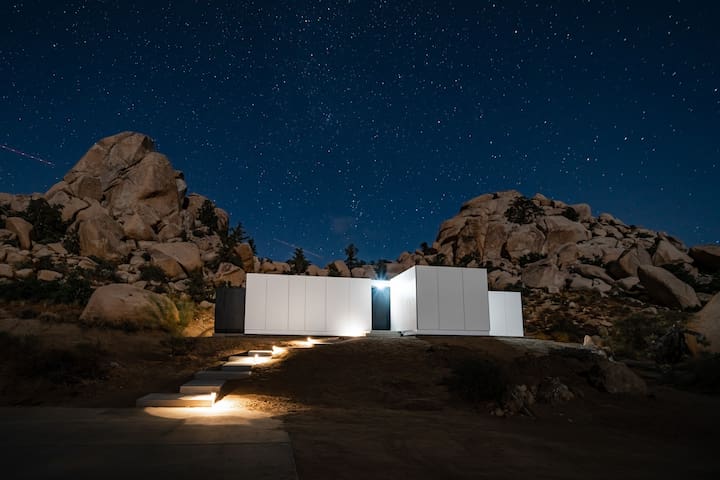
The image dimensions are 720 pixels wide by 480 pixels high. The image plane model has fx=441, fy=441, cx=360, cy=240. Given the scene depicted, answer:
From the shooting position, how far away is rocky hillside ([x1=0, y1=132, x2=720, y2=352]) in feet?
108

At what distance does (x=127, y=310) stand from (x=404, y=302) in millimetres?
12155

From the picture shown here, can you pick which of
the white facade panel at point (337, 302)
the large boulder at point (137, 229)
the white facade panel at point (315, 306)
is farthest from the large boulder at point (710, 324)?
the large boulder at point (137, 229)

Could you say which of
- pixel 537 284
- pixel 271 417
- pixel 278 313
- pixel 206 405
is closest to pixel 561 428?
pixel 271 417

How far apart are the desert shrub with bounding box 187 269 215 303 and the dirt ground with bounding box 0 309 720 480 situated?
16.3 m

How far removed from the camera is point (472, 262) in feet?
173

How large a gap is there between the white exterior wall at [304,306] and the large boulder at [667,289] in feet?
75.0

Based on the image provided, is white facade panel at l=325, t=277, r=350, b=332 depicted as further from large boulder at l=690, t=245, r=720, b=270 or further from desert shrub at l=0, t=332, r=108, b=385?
large boulder at l=690, t=245, r=720, b=270

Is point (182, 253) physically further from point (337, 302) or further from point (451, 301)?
point (451, 301)

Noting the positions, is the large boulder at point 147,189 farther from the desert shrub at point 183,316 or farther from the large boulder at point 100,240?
the desert shrub at point 183,316

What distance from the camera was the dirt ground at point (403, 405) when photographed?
4559 mm

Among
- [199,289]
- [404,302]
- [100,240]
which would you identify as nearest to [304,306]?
[404,302]

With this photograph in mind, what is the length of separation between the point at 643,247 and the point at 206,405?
51.7 metres

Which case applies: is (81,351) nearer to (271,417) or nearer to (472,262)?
(271,417)

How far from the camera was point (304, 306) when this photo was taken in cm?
2097
